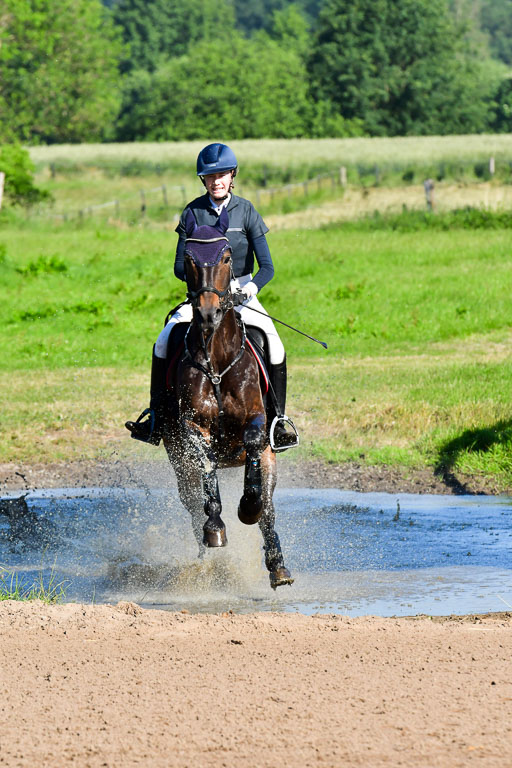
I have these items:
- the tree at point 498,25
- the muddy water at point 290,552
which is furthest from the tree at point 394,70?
the tree at point 498,25

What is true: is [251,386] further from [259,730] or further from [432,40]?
[432,40]

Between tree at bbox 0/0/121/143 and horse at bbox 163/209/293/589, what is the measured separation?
80526 millimetres

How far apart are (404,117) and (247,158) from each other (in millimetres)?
27215

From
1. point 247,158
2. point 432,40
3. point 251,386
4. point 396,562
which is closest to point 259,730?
point 251,386

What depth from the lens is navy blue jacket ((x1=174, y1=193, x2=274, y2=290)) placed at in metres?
8.17

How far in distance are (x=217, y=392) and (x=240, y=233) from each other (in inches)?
47.7

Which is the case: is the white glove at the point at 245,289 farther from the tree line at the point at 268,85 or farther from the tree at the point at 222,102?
the tree at the point at 222,102

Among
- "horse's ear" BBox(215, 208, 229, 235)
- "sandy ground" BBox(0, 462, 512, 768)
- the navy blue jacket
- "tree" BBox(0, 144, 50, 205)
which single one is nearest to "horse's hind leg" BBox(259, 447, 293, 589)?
"sandy ground" BBox(0, 462, 512, 768)

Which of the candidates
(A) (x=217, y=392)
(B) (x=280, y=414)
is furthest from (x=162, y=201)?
(A) (x=217, y=392)

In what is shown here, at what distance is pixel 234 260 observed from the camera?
27.4 feet

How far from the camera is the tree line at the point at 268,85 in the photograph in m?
86.2

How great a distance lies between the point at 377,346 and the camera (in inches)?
765

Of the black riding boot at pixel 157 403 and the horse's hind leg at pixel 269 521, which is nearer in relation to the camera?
the horse's hind leg at pixel 269 521

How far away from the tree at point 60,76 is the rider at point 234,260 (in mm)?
79553
